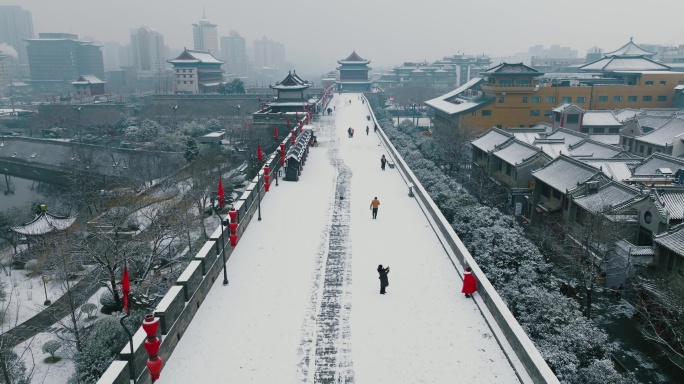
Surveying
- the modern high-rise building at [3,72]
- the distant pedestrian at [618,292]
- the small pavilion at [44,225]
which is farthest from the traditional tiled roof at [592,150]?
the modern high-rise building at [3,72]

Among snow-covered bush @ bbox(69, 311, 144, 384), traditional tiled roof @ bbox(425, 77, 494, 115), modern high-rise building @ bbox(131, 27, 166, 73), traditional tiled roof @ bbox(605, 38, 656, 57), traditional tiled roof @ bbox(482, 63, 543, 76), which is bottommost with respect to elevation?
snow-covered bush @ bbox(69, 311, 144, 384)

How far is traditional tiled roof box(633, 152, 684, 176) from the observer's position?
960 inches

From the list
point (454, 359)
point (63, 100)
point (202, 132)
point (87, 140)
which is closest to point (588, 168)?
point (454, 359)

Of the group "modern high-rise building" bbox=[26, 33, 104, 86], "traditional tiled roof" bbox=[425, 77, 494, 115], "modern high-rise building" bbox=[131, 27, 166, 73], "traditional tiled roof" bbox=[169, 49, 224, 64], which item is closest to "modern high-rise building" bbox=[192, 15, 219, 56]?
"modern high-rise building" bbox=[131, 27, 166, 73]

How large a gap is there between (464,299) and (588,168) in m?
14.4

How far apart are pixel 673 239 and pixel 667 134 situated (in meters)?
19.8

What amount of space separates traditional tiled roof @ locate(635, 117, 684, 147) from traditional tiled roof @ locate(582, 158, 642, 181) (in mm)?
7063

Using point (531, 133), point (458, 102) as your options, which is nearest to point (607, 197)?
point (531, 133)

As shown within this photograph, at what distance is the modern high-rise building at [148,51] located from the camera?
513ft

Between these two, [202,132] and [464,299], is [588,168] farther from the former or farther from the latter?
[202,132]

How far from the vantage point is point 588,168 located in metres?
22.5

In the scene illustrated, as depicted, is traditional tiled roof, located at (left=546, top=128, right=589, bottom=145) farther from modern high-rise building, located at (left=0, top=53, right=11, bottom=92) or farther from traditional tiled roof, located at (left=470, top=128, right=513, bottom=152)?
modern high-rise building, located at (left=0, top=53, right=11, bottom=92)

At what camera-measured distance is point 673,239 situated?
16.0 metres

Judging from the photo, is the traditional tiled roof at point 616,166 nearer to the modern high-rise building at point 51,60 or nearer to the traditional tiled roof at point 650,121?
the traditional tiled roof at point 650,121
